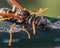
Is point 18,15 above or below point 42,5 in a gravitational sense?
below

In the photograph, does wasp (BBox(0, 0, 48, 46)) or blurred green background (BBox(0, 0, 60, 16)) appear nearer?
wasp (BBox(0, 0, 48, 46))

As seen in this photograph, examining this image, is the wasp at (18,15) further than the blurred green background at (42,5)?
No

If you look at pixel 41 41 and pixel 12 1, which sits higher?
pixel 12 1

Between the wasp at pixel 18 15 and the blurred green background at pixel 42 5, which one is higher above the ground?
the blurred green background at pixel 42 5

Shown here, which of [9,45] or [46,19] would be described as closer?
[9,45]

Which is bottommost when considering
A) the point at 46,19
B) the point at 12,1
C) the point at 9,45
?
the point at 9,45

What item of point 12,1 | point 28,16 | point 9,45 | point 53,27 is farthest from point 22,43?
point 12,1

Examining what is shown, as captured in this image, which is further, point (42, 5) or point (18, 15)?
point (42, 5)

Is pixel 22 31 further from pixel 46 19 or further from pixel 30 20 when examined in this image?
pixel 30 20

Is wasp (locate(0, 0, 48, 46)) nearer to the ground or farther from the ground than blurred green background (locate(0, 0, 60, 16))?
nearer to the ground

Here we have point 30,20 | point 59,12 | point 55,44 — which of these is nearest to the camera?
point 55,44

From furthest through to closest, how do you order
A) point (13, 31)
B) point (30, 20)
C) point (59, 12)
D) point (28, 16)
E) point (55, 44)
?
point (59, 12), point (28, 16), point (30, 20), point (13, 31), point (55, 44)
